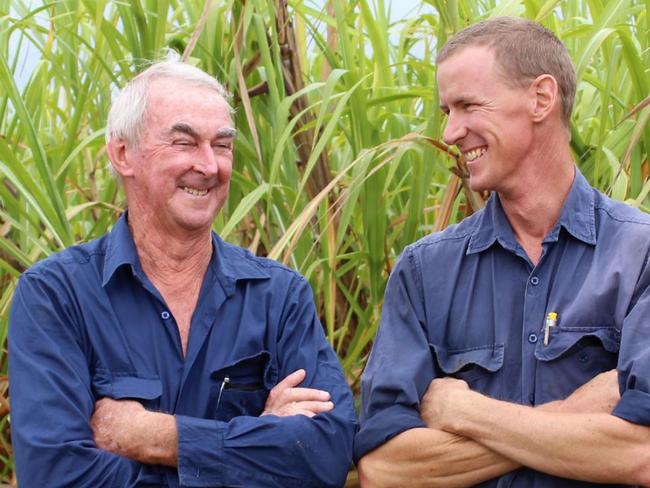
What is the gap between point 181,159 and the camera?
2.89 m

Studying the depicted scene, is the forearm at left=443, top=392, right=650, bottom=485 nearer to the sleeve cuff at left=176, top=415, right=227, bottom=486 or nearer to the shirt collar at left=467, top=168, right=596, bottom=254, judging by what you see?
the shirt collar at left=467, top=168, right=596, bottom=254

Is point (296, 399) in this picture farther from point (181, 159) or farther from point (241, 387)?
point (181, 159)

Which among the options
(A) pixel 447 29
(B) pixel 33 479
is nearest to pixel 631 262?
(A) pixel 447 29

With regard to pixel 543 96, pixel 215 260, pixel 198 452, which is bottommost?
pixel 198 452

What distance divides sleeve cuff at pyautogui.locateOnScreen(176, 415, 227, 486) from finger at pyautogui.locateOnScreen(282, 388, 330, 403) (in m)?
0.17

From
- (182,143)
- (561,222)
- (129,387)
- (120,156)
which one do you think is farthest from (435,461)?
(120,156)

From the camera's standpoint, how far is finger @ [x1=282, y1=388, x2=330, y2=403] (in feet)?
9.12

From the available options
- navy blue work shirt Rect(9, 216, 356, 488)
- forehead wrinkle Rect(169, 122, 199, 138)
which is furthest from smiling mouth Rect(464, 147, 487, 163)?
forehead wrinkle Rect(169, 122, 199, 138)

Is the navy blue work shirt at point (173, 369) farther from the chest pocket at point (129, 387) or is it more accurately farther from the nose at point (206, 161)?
the nose at point (206, 161)

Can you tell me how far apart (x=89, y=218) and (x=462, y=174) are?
129 centimetres

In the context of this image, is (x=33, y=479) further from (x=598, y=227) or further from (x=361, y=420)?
(x=598, y=227)

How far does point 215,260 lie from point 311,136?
692mm

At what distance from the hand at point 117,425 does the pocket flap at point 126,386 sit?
0.02 m

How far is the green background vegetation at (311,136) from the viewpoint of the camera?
314cm
